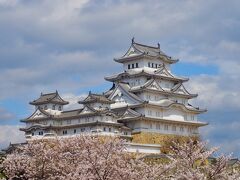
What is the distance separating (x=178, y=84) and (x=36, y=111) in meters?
21.2

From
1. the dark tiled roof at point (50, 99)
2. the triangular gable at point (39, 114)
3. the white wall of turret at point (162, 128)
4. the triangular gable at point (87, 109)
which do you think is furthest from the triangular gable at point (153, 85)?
the triangular gable at point (39, 114)

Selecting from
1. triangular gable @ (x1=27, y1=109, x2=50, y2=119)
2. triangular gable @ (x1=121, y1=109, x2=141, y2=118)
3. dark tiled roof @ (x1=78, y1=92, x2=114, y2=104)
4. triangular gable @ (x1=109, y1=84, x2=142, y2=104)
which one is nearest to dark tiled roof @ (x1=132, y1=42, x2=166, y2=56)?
triangular gable @ (x1=109, y1=84, x2=142, y2=104)

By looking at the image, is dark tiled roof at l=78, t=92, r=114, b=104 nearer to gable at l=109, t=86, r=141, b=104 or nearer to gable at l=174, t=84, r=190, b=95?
gable at l=109, t=86, r=141, b=104

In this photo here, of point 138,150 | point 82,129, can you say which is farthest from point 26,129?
point 138,150

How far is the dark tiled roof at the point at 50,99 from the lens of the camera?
72.2 metres

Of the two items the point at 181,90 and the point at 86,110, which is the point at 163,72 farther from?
the point at 86,110

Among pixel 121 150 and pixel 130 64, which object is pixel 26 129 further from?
pixel 121 150

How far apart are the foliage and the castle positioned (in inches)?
1435

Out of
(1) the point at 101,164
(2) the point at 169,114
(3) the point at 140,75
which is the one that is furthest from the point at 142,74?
(1) the point at 101,164

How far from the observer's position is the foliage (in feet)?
65.6

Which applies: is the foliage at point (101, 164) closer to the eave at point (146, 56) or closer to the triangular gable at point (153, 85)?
the triangular gable at point (153, 85)

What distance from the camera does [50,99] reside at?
72.0 meters

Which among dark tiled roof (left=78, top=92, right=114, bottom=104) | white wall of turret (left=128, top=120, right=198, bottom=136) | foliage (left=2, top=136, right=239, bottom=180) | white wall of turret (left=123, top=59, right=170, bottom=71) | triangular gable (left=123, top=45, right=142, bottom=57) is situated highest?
triangular gable (left=123, top=45, right=142, bottom=57)

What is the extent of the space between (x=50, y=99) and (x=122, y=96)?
1012 centimetres
